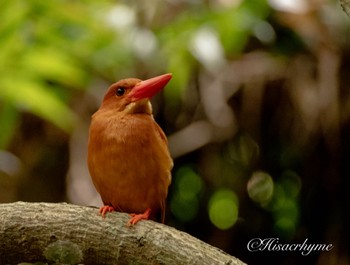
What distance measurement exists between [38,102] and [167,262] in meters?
1.20

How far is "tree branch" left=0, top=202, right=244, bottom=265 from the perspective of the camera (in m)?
2.35

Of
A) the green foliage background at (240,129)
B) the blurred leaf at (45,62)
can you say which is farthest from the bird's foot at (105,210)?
the green foliage background at (240,129)

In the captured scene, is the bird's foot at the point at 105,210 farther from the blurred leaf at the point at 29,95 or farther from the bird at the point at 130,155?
the blurred leaf at the point at 29,95

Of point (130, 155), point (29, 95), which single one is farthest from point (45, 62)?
point (130, 155)

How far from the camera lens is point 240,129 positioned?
4555mm

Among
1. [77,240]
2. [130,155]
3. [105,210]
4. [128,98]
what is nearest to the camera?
[77,240]

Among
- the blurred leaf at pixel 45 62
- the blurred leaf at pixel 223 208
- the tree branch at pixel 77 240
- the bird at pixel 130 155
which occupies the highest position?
the blurred leaf at pixel 45 62

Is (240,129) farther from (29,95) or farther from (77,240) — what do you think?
(77,240)

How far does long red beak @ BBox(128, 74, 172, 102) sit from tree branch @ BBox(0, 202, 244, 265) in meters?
0.40

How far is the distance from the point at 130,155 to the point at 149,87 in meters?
0.22

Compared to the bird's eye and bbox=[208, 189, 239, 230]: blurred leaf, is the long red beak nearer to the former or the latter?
the bird's eye

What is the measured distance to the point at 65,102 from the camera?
14.8 feet

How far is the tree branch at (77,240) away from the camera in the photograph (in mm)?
2354

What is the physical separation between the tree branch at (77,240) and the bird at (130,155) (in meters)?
0.16
